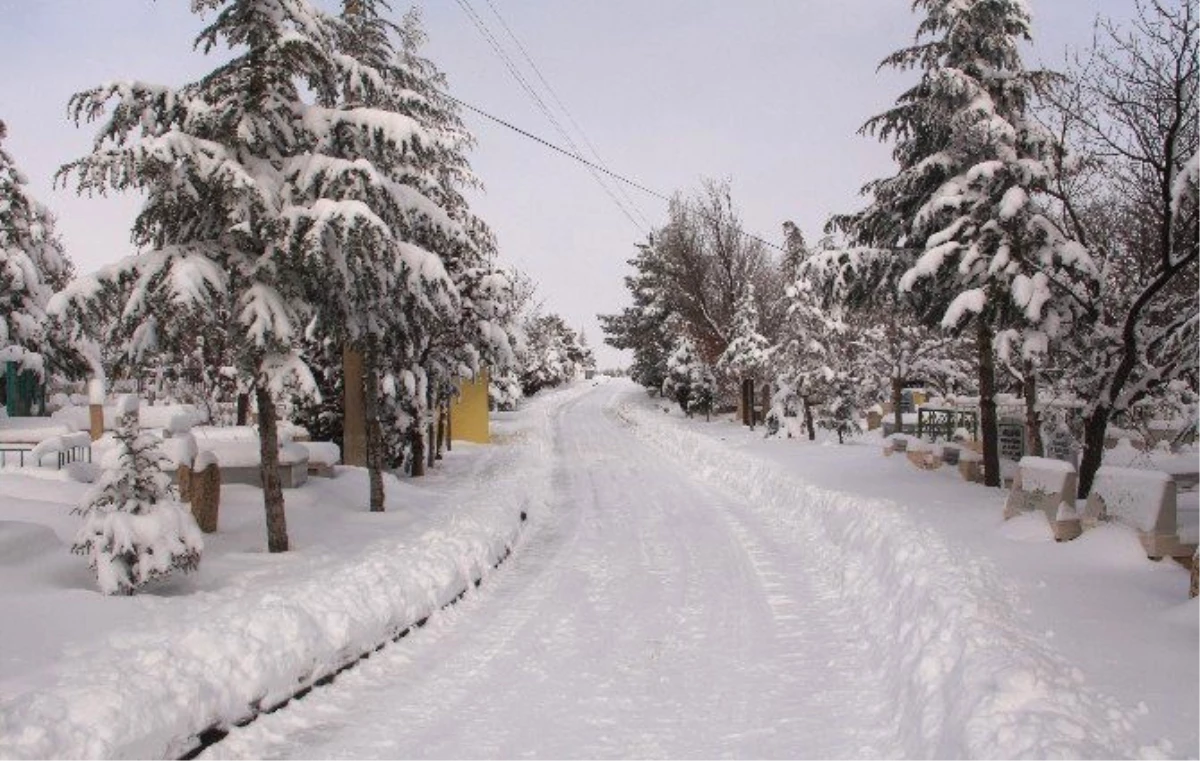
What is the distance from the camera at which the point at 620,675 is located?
24.8ft

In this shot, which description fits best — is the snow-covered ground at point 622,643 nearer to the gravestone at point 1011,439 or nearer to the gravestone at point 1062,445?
the gravestone at point 1062,445

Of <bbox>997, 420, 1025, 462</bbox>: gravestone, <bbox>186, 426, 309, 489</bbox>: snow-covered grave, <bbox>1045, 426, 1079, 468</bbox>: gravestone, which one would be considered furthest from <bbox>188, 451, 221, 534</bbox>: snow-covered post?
<bbox>997, 420, 1025, 462</bbox>: gravestone

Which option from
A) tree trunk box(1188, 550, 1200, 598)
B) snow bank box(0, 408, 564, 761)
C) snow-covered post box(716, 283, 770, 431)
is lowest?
snow bank box(0, 408, 564, 761)

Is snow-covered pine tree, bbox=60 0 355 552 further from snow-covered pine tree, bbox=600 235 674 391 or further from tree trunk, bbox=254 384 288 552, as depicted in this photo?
snow-covered pine tree, bbox=600 235 674 391

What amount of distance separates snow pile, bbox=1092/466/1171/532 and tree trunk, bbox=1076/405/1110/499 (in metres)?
1.94

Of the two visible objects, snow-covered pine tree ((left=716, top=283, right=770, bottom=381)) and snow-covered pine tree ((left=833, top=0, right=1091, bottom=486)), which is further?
snow-covered pine tree ((left=716, top=283, right=770, bottom=381))

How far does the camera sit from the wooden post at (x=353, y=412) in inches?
801

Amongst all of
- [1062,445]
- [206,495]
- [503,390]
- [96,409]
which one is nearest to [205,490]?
[206,495]

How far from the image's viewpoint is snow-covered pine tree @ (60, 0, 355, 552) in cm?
1064

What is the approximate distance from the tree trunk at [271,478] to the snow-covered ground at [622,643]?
1.70 feet

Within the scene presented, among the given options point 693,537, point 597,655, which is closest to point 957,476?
point 693,537

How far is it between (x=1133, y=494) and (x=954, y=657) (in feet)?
16.3

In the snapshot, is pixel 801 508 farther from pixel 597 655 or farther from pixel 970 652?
pixel 970 652

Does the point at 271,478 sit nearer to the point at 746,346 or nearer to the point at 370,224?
the point at 370,224
